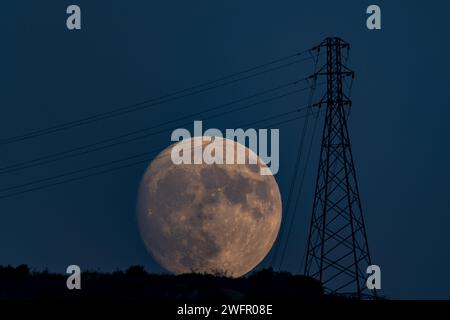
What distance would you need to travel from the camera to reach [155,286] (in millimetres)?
65938

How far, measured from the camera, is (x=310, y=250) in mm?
71438

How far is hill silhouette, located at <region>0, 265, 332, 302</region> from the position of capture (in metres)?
61.2

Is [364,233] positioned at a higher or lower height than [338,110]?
lower

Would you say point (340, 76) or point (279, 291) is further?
point (340, 76)

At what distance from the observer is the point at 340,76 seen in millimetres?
74938

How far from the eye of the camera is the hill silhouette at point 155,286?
61.2m

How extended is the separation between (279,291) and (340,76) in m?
17.1
